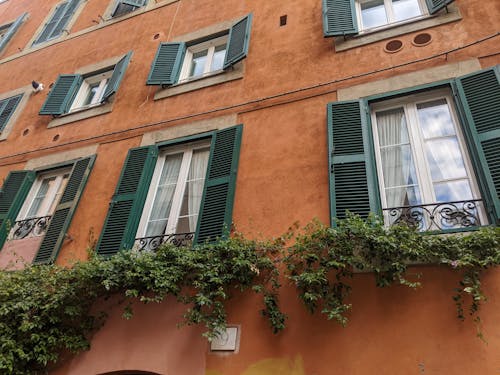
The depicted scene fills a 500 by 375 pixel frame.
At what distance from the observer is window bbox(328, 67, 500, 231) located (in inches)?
163

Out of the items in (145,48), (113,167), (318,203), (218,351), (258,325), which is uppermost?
Result: (145,48)

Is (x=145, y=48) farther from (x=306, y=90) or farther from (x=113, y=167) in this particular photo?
(x=306, y=90)

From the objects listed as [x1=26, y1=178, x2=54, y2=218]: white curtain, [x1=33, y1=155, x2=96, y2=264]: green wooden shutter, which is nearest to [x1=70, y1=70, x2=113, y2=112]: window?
[x1=26, y1=178, x2=54, y2=218]: white curtain

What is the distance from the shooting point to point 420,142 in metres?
4.85

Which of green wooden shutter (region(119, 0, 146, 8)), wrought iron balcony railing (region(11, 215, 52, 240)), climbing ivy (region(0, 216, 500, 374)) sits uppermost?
green wooden shutter (region(119, 0, 146, 8))

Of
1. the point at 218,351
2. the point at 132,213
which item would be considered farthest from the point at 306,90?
the point at 218,351

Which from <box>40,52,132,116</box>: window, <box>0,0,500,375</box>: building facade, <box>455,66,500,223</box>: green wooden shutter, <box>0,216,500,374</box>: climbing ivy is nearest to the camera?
<box>0,216,500,374</box>: climbing ivy

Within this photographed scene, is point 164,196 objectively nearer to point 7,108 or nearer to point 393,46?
point 393,46

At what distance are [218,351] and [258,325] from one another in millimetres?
513

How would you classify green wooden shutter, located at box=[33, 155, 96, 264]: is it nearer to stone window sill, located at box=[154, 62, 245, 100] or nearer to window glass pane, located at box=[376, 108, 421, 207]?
stone window sill, located at box=[154, 62, 245, 100]

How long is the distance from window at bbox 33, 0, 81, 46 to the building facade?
308 centimetres

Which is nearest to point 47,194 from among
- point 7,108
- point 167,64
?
point 167,64

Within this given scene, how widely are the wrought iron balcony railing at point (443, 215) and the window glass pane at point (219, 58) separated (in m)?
4.74

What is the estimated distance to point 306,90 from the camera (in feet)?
19.6
